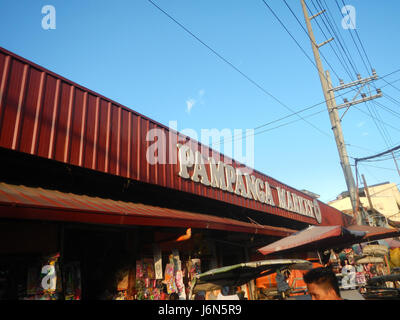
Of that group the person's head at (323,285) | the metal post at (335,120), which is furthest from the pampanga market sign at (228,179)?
the person's head at (323,285)

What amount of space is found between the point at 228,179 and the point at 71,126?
5.77 metres

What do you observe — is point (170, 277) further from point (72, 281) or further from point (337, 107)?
point (337, 107)

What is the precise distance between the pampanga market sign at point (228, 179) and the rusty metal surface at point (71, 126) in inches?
20.5

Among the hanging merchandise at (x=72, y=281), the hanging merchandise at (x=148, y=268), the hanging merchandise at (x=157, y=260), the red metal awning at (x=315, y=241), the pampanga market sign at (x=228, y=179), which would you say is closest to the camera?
the hanging merchandise at (x=72, y=281)

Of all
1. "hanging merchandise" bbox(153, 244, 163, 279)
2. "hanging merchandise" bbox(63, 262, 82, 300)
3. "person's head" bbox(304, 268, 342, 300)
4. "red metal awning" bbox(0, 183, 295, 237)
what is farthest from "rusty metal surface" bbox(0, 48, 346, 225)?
"person's head" bbox(304, 268, 342, 300)

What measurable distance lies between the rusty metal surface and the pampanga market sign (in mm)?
520

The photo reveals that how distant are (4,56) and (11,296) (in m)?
4.10

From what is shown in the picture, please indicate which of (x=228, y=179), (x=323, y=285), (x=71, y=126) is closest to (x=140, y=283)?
(x=71, y=126)

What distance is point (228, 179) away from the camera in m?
9.94

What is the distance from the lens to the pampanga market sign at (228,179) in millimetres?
8398

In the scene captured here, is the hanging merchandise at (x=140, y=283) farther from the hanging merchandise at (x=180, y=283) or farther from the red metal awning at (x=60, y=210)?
the red metal awning at (x=60, y=210)

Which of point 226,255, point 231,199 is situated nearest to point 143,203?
point 231,199

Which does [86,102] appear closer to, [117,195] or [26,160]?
[26,160]

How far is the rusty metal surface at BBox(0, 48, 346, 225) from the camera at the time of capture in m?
4.82
